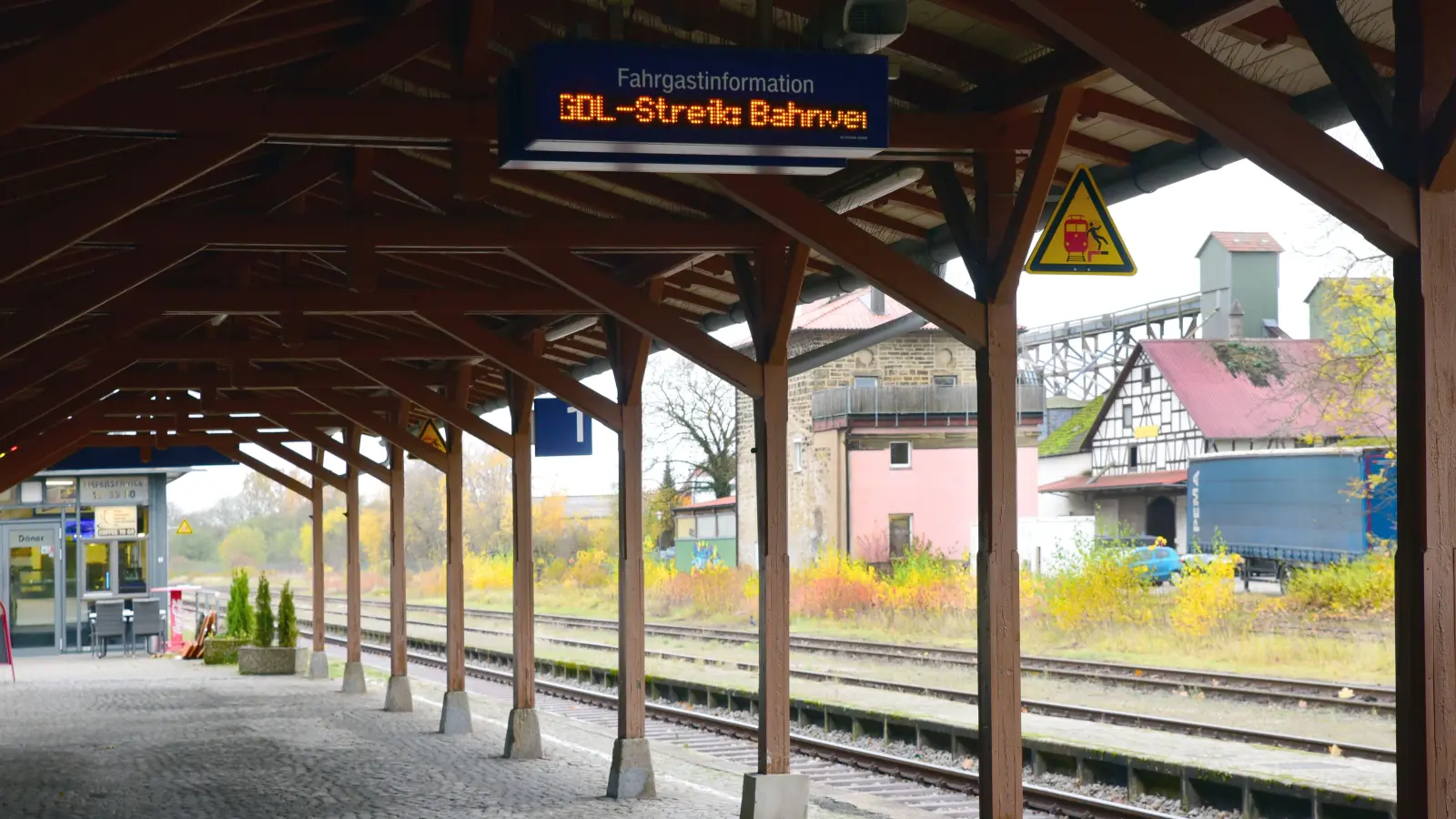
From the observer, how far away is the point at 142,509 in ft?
87.2

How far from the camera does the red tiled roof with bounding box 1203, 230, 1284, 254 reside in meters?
47.6

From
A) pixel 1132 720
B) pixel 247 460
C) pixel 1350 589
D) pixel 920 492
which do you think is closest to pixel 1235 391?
pixel 920 492

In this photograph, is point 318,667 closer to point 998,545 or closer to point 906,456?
point 998,545

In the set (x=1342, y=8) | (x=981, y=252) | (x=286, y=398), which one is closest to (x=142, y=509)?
(x=286, y=398)

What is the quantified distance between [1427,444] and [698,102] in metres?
2.33

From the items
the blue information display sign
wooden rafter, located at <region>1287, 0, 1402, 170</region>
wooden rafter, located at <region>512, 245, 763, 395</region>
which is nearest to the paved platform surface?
wooden rafter, located at <region>512, 245, 763, 395</region>

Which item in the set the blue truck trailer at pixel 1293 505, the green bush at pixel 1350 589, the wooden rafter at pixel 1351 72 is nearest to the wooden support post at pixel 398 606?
the green bush at pixel 1350 589

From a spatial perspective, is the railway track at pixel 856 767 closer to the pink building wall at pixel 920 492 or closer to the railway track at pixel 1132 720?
the railway track at pixel 1132 720

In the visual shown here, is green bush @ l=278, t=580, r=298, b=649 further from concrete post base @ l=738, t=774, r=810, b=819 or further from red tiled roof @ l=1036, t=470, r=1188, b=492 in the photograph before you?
red tiled roof @ l=1036, t=470, r=1188, b=492

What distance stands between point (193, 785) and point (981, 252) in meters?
7.77

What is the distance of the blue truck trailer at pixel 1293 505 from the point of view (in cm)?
2517

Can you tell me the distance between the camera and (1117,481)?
4038 cm

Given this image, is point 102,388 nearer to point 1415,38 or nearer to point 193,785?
point 193,785

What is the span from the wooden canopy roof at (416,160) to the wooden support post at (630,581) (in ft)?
1.08
